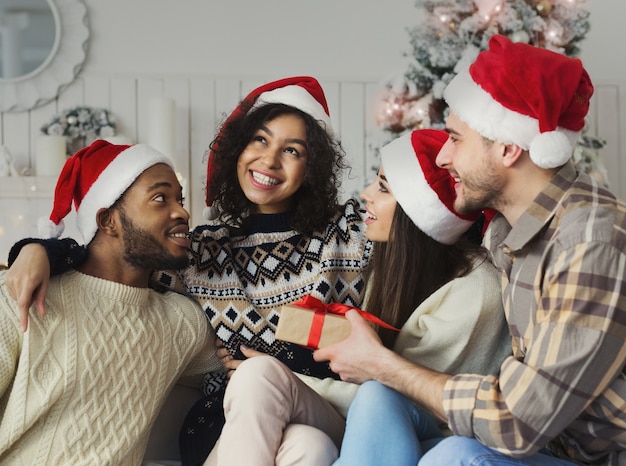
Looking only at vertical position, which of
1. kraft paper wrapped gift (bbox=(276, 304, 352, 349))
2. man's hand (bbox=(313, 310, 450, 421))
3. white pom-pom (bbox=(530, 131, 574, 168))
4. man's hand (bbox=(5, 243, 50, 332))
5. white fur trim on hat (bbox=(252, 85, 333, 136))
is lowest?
man's hand (bbox=(313, 310, 450, 421))

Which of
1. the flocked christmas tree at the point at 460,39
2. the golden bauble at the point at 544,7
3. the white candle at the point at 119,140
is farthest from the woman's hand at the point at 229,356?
the white candle at the point at 119,140

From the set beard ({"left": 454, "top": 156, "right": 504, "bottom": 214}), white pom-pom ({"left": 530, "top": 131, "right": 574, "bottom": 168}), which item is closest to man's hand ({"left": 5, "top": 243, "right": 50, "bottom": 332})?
beard ({"left": 454, "top": 156, "right": 504, "bottom": 214})

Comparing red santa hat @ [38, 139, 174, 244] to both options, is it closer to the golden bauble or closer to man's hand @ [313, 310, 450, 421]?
man's hand @ [313, 310, 450, 421]

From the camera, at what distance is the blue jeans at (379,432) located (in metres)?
1.46

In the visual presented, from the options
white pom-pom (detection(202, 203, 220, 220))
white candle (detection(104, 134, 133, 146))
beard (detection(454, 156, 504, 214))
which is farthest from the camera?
white candle (detection(104, 134, 133, 146))

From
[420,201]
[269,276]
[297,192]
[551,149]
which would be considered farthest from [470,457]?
[297,192]

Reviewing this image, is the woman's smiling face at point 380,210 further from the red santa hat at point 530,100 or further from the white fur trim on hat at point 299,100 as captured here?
the red santa hat at point 530,100

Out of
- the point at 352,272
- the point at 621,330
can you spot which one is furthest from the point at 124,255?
the point at 621,330

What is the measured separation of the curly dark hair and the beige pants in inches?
21.4

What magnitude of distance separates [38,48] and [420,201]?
3.55 meters

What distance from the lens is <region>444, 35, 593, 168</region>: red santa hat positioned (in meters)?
1.43

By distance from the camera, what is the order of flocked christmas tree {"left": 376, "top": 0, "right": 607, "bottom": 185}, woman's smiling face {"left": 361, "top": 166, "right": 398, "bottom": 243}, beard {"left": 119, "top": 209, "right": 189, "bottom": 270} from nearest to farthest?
1. beard {"left": 119, "top": 209, "right": 189, "bottom": 270}
2. woman's smiling face {"left": 361, "top": 166, "right": 398, "bottom": 243}
3. flocked christmas tree {"left": 376, "top": 0, "right": 607, "bottom": 185}

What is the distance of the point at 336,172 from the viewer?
2365 mm

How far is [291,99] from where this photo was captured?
2164 millimetres
